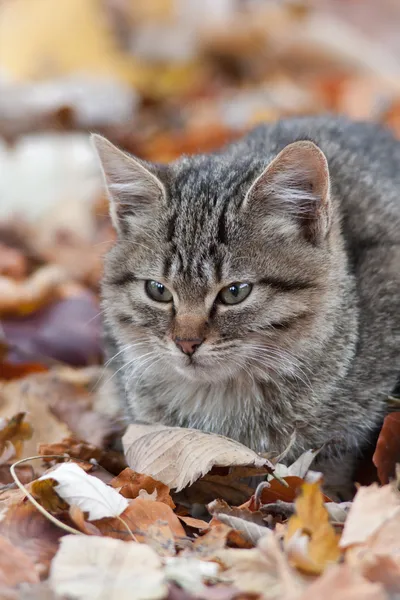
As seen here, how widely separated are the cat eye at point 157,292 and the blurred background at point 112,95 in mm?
1249

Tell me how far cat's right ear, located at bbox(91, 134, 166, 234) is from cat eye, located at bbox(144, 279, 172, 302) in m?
0.29

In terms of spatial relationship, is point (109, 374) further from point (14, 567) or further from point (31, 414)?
point (14, 567)

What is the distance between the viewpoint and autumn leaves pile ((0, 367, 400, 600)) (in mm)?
2242

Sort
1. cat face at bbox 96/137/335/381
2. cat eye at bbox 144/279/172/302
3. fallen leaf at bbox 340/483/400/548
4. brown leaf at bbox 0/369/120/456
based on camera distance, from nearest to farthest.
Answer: fallen leaf at bbox 340/483/400/548 < cat face at bbox 96/137/335/381 < cat eye at bbox 144/279/172/302 < brown leaf at bbox 0/369/120/456

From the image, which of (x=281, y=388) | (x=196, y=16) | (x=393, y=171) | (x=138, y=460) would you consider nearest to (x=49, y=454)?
(x=138, y=460)

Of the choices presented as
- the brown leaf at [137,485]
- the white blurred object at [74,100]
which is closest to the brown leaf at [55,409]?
the brown leaf at [137,485]

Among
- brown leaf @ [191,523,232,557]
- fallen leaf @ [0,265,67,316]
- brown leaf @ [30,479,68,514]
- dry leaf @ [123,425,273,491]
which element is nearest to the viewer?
brown leaf @ [191,523,232,557]

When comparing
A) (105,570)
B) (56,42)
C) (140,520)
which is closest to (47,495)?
(140,520)

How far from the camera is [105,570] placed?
7.52 feet

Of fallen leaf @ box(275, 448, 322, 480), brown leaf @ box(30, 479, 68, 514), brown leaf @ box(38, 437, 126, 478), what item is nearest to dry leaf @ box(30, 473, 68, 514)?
brown leaf @ box(30, 479, 68, 514)

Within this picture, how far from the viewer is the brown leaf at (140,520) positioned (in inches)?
105

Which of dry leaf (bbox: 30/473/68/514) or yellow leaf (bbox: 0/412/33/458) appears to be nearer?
dry leaf (bbox: 30/473/68/514)

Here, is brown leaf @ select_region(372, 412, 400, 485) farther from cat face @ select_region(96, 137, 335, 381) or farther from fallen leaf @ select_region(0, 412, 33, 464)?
fallen leaf @ select_region(0, 412, 33, 464)

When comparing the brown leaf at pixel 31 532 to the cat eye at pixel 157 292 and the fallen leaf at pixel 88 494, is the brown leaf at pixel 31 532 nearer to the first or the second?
the fallen leaf at pixel 88 494
